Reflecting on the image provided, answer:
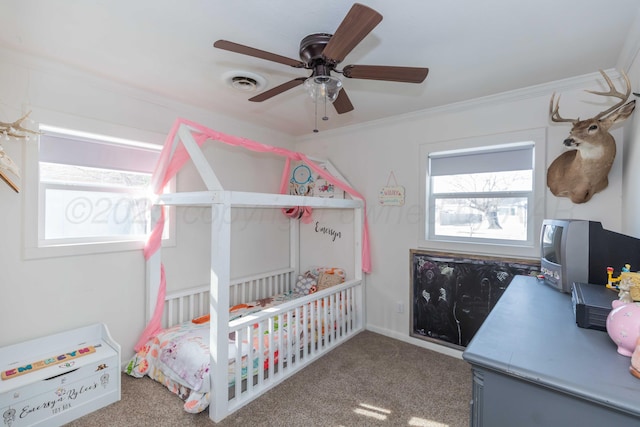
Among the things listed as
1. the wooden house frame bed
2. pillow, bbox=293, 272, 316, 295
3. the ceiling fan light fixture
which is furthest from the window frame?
pillow, bbox=293, 272, 316, 295

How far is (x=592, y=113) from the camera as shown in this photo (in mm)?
2166

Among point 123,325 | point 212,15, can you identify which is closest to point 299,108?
point 212,15

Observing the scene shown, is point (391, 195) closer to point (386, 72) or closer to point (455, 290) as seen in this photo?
point (455, 290)

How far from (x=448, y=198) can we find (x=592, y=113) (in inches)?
46.3

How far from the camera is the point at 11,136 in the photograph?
188cm

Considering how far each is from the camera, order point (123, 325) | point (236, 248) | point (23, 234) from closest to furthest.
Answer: point (23, 234) → point (123, 325) → point (236, 248)

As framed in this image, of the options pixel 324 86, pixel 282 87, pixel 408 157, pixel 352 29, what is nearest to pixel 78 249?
pixel 282 87

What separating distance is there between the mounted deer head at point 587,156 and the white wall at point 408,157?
93 millimetres

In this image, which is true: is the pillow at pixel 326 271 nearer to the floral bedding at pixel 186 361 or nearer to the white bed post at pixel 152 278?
the floral bedding at pixel 186 361

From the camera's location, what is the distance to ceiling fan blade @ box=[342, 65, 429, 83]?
4.83 feet

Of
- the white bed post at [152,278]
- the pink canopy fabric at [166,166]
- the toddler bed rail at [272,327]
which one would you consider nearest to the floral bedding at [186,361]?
the toddler bed rail at [272,327]

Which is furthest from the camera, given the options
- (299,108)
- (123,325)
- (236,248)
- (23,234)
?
(236,248)

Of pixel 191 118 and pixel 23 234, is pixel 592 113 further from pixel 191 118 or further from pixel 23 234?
pixel 23 234

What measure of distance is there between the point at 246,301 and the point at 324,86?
2498mm
